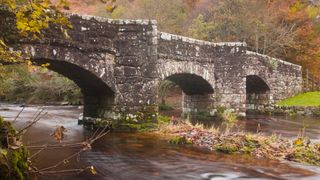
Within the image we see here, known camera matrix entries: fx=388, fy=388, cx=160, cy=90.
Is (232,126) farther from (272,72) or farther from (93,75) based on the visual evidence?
(272,72)

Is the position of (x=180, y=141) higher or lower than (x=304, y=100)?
lower

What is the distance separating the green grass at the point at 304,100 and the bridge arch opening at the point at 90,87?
12.9 m

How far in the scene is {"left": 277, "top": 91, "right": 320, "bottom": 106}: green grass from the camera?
853 inches

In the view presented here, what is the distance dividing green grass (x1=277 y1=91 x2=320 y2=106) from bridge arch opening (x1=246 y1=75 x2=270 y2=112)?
0.91m

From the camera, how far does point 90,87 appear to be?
12.5 meters

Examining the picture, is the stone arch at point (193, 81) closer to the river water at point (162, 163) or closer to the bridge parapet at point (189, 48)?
the bridge parapet at point (189, 48)

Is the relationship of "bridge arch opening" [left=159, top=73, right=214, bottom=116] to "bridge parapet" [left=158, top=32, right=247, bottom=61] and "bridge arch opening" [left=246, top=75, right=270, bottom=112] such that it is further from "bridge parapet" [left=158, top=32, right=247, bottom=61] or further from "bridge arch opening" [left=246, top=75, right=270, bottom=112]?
"bridge arch opening" [left=246, top=75, right=270, bottom=112]

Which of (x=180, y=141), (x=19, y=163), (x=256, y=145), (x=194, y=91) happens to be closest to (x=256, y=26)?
(x=194, y=91)

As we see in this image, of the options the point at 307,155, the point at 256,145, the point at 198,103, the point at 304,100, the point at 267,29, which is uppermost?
the point at 267,29

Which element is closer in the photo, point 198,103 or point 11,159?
point 11,159

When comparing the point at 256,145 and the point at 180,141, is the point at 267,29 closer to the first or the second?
the point at 180,141

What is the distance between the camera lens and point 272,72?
70.8 feet

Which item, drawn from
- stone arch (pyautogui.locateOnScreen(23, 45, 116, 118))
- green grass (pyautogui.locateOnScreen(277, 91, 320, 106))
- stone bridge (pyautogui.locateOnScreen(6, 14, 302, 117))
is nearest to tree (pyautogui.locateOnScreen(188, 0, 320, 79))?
green grass (pyautogui.locateOnScreen(277, 91, 320, 106))

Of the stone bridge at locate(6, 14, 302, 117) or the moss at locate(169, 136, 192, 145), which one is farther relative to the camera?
the stone bridge at locate(6, 14, 302, 117)
